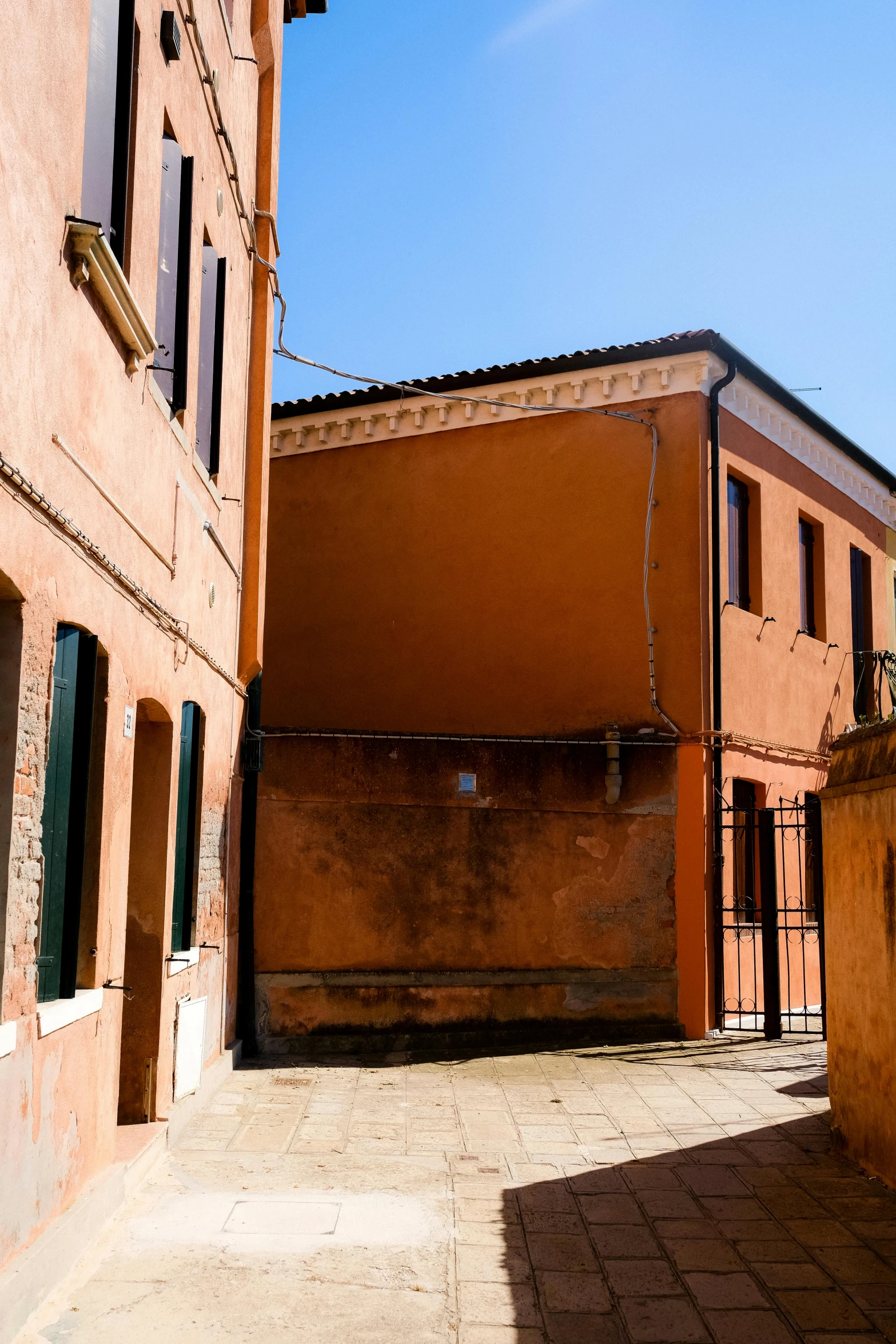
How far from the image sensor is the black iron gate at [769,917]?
37.2ft

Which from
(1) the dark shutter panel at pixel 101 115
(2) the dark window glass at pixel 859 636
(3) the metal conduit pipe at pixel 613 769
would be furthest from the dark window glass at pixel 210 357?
(2) the dark window glass at pixel 859 636

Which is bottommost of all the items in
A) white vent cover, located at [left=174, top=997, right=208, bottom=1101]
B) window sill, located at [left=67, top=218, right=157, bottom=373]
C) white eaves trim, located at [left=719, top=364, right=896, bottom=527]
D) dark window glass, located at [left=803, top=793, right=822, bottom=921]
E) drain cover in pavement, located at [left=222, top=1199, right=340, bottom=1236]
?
drain cover in pavement, located at [left=222, top=1199, right=340, bottom=1236]

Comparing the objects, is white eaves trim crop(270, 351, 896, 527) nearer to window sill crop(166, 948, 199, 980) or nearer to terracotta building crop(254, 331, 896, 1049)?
terracotta building crop(254, 331, 896, 1049)

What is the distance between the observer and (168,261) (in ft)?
23.5

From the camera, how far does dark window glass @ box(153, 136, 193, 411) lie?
6980 mm

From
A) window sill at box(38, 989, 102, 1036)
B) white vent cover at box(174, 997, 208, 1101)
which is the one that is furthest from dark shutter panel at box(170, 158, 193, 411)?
white vent cover at box(174, 997, 208, 1101)

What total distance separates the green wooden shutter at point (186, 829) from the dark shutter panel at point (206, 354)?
75.6 inches

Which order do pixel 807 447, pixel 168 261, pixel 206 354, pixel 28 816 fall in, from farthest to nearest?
1. pixel 807 447
2. pixel 206 354
3. pixel 168 261
4. pixel 28 816

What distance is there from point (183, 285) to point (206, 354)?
118 cm

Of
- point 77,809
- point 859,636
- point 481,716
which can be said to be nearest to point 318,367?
point 481,716

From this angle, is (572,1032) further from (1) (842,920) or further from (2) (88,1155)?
(2) (88,1155)

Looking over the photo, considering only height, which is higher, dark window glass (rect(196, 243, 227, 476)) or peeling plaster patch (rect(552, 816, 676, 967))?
dark window glass (rect(196, 243, 227, 476))

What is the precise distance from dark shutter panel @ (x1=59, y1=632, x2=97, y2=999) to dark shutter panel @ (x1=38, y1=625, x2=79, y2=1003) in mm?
28

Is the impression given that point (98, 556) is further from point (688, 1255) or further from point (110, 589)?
point (688, 1255)
